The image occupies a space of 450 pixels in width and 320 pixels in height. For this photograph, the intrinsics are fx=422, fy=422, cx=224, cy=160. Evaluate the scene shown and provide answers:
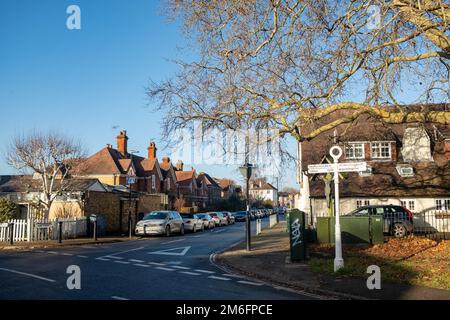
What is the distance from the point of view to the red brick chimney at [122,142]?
53438mm

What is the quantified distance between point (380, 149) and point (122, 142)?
34.2 metres

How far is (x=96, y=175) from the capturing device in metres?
48.5

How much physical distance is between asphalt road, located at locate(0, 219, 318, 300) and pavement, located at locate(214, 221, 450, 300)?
0.53 meters

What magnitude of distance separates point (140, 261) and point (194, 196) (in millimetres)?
60095

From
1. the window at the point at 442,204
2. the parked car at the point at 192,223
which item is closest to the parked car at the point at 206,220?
the parked car at the point at 192,223

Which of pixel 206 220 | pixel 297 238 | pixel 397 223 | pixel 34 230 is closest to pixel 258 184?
pixel 206 220

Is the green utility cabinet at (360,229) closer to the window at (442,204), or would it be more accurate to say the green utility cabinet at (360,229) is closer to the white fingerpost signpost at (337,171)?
the white fingerpost signpost at (337,171)

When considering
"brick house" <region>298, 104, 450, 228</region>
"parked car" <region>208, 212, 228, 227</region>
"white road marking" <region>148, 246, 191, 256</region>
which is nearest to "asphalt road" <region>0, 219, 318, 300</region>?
"white road marking" <region>148, 246, 191, 256</region>

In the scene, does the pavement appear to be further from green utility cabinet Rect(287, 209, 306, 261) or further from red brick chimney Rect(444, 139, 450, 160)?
red brick chimney Rect(444, 139, 450, 160)

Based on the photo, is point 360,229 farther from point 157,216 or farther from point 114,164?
point 114,164

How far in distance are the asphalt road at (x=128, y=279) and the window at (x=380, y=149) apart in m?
17.5

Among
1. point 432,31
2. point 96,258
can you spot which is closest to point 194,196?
point 96,258

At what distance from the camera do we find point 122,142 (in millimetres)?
53625

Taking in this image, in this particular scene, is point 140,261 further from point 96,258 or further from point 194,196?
point 194,196
